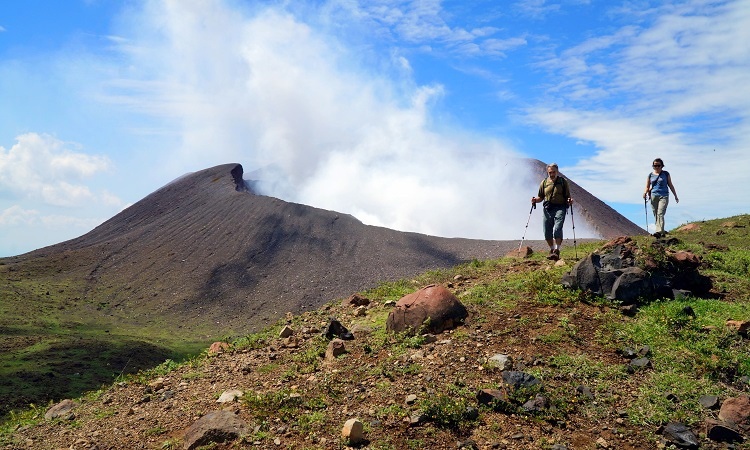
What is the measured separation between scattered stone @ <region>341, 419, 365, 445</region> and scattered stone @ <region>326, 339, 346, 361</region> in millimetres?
2425

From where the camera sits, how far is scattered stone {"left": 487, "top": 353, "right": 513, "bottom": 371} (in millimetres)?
6934

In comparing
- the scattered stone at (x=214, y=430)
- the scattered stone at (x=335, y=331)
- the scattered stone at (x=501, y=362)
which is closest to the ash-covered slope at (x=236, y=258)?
the scattered stone at (x=335, y=331)

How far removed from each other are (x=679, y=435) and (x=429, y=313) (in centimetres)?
389

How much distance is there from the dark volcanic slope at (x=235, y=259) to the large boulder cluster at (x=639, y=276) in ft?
99.2

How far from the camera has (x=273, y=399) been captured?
7082mm

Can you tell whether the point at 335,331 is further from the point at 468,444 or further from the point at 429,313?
the point at 468,444

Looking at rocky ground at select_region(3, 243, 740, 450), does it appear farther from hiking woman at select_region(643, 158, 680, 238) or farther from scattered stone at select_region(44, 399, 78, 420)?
hiking woman at select_region(643, 158, 680, 238)

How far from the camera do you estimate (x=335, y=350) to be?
8469mm

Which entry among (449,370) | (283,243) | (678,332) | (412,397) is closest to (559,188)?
(678,332)

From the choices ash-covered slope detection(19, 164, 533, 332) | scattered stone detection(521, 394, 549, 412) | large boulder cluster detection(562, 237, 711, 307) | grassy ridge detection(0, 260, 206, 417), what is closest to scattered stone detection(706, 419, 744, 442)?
scattered stone detection(521, 394, 549, 412)

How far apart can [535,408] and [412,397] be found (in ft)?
4.74

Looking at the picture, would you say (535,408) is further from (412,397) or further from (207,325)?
(207,325)

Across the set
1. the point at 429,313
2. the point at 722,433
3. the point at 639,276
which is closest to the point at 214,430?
the point at 429,313

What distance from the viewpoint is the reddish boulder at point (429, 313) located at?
27.9 ft
